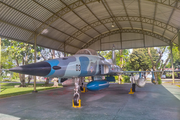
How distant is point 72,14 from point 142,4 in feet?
27.0

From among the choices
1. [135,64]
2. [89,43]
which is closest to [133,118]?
[89,43]

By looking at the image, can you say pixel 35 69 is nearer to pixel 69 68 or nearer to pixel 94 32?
pixel 69 68

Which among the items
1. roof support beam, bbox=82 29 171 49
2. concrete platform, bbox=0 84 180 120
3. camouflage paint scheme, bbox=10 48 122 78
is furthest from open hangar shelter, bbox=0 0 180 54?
camouflage paint scheme, bbox=10 48 122 78

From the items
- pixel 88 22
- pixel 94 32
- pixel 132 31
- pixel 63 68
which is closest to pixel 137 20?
pixel 132 31

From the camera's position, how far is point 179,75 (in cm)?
4866

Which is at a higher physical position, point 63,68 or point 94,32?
point 94,32

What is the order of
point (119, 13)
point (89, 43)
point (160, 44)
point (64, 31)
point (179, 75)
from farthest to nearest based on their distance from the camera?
1. point (179, 75)
2. point (89, 43)
3. point (160, 44)
4. point (64, 31)
5. point (119, 13)

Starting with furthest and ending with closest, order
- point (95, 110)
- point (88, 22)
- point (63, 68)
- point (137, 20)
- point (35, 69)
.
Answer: point (88, 22), point (137, 20), point (95, 110), point (63, 68), point (35, 69)

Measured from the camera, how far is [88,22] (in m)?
19.9

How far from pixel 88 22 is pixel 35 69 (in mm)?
16399

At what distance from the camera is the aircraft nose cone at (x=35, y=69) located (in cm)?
461

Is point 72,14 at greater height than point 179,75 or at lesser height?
greater

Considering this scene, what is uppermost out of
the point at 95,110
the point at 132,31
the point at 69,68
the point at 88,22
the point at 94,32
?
the point at 88,22

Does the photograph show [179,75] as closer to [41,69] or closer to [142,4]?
[142,4]
